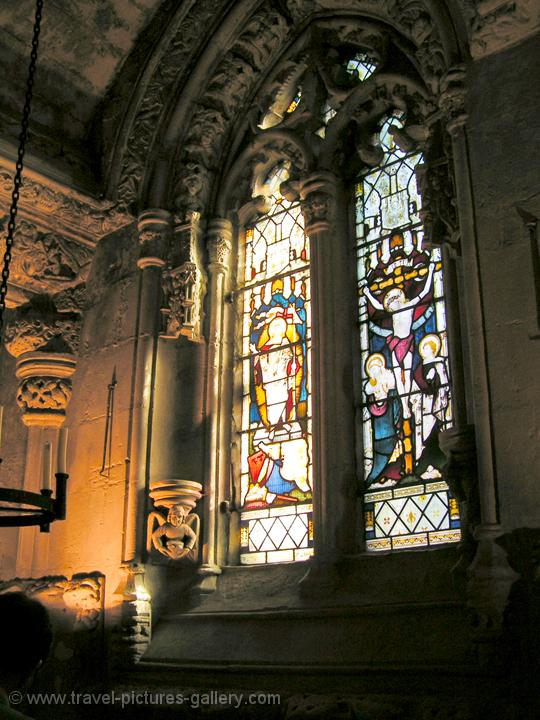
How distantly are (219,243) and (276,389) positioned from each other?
120 centimetres

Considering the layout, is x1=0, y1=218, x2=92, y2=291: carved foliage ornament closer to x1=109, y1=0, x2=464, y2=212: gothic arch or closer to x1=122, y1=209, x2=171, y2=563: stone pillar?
x1=109, y1=0, x2=464, y2=212: gothic arch

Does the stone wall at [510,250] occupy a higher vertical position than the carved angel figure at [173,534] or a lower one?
higher

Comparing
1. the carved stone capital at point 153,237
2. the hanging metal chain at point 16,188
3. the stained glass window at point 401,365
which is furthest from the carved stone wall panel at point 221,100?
the hanging metal chain at point 16,188

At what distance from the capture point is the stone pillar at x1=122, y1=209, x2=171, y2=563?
18.0 feet

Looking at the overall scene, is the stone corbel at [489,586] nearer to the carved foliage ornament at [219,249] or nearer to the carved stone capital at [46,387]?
the carved foliage ornament at [219,249]

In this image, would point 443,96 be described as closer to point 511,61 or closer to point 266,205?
point 511,61

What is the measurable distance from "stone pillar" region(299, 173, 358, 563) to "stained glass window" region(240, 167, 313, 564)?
0.97 ft

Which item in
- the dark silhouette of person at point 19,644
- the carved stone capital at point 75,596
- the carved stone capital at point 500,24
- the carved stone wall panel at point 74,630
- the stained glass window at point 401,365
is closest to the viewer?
→ the dark silhouette of person at point 19,644

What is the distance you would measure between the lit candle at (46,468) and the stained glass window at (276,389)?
7.81 feet

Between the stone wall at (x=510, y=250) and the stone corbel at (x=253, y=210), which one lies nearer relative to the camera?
the stone wall at (x=510, y=250)

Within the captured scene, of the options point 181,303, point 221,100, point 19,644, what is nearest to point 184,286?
point 181,303

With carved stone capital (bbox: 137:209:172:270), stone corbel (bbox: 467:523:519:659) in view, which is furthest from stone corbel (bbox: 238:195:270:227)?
stone corbel (bbox: 467:523:519:659)

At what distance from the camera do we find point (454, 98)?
444cm

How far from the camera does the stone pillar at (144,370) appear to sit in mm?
5488
